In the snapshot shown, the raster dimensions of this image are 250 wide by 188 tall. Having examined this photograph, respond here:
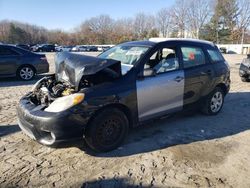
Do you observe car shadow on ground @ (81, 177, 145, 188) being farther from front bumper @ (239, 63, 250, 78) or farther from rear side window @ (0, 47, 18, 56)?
front bumper @ (239, 63, 250, 78)

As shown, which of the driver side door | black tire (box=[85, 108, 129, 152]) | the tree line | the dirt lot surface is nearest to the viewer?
the dirt lot surface

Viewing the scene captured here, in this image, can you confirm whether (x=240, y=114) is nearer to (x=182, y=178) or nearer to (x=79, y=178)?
(x=182, y=178)

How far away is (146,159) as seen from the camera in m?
4.14

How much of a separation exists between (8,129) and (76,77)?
2071 mm

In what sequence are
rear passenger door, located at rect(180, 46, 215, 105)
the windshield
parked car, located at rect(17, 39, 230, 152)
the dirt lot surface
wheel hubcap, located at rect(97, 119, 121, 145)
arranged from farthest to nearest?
rear passenger door, located at rect(180, 46, 215, 105) → the windshield → wheel hubcap, located at rect(97, 119, 121, 145) → parked car, located at rect(17, 39, 230, 152) → the dirt lot surface

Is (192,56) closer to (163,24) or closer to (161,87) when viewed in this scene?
(161,87)

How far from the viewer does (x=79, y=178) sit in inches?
142

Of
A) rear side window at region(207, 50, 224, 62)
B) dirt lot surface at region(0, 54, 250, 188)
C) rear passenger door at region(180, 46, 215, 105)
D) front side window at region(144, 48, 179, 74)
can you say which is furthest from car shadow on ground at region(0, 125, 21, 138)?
rear side window at region(207, 50, 224, 62)

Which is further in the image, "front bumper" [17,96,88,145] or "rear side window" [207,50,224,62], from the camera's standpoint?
"rear side window" [207,50,224,62]

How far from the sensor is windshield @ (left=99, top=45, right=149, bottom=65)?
193 inches

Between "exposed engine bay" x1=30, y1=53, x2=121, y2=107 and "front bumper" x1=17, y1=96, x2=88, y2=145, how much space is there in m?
0.31

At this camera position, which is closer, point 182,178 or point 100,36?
point 182,178

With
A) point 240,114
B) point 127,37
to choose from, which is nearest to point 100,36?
point 127,37

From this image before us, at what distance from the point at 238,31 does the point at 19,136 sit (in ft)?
245
